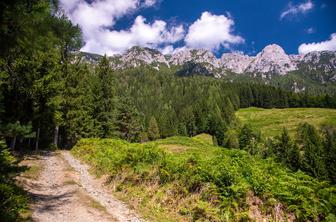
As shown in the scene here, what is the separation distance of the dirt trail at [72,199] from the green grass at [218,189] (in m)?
0.99

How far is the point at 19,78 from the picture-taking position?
89.8 ft

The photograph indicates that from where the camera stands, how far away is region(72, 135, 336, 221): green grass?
39.3 feet

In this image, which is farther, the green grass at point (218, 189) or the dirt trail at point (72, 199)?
the dirt trail at point (72, 199)

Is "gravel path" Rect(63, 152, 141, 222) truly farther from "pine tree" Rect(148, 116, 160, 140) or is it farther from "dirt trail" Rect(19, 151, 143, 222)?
"pine tree" Rect(148, 116, 160, 140)

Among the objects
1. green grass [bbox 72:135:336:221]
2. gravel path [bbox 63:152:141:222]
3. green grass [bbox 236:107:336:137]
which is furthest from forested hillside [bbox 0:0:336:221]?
green grass [bbox 236:107:336:137]

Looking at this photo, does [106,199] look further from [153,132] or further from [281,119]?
[281,119]

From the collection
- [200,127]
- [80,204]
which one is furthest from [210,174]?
[200,127]

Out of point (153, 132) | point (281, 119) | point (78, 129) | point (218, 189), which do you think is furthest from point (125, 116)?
point (281, 119)

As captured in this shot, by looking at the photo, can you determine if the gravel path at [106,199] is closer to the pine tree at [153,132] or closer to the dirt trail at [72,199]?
the dirt trail at [72,199]

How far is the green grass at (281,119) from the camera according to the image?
144125 millimetres

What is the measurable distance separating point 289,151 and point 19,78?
7452 centimetres

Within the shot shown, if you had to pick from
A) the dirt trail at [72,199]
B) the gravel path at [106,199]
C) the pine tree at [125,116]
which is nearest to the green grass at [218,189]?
the gravel path at [106,199]

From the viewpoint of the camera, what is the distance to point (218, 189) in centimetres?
1342

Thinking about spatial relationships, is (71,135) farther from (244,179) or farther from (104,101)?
(244,179)
